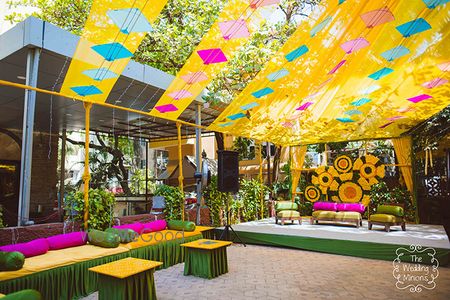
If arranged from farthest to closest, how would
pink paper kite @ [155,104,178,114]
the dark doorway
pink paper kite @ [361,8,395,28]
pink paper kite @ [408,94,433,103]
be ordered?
the dark doorway
pink paper kite @ [408,94,433,103]
pink paper kite @ [155,104,178,114]
pink paper kite @ [361,8,395,28]

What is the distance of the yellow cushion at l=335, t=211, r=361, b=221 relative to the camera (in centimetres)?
822

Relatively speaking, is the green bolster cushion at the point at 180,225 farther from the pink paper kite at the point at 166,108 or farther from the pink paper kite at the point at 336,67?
the pink paper kite at the point at 336,67

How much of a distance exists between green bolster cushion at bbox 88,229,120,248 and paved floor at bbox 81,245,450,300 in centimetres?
74

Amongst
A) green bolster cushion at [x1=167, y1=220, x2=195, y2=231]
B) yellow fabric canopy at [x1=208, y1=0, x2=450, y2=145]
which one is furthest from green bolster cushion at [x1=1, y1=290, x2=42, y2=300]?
yellow fabric canopy at [x1=208, y1=0, x2=450, y2=145]

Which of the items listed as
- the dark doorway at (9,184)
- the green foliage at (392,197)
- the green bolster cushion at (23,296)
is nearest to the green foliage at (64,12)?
the dark doorway at (9,184)

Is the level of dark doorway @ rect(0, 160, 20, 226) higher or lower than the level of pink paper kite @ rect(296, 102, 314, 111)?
lower

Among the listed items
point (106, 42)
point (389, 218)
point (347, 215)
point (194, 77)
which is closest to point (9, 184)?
point (194, 77)

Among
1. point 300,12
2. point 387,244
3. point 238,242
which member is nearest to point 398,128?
point 387,244

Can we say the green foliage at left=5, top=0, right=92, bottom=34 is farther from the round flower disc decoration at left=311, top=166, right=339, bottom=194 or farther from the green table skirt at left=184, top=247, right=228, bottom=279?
the round flower disc decoration at left=311, top=166, right=339, bottom=194

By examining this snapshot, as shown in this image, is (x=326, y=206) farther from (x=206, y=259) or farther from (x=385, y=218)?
(x=206, y=259)

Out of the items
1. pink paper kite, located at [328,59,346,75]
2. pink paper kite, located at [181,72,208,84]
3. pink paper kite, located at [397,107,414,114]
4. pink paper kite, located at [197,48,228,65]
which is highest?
pink paper kite, located at [197,48,228,65]

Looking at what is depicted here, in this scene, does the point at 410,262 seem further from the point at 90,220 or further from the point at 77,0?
the point at 77,0

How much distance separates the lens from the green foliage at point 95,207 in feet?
16.0

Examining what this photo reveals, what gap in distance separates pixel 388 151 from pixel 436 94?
6.78 m
